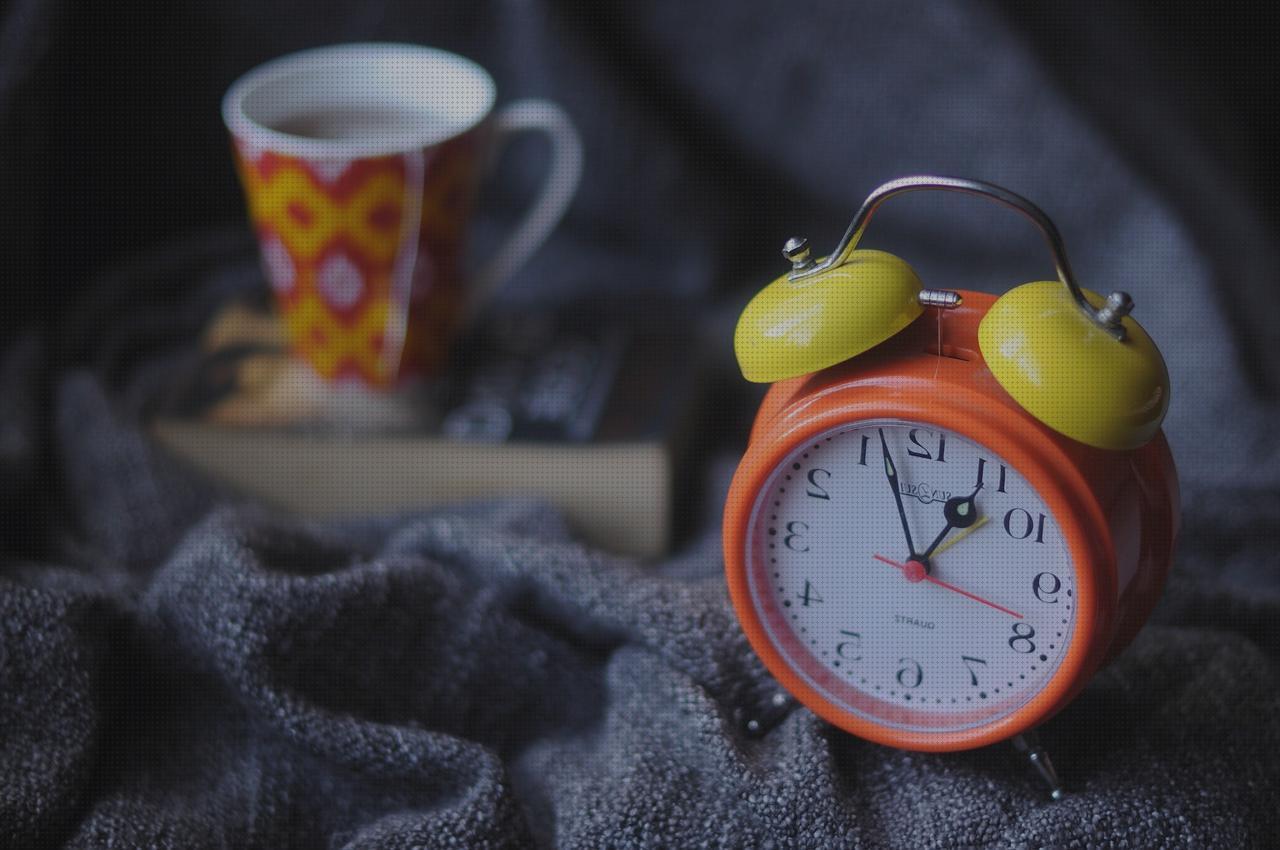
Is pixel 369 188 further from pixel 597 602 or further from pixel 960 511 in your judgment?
pixel 960 511

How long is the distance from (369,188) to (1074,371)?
0.44 m

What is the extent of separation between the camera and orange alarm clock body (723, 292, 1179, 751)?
488mm

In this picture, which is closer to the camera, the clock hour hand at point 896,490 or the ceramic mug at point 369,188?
the clock hour hand at point 896,490

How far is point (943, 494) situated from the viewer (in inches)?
20.6

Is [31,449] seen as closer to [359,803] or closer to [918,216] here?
[359,803]

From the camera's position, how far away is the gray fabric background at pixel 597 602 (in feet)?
1.88

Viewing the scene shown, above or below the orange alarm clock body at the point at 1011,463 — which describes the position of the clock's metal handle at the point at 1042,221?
above

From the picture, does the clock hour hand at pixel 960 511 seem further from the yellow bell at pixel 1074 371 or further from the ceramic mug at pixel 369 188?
the ceramic mug at pixel 369 188

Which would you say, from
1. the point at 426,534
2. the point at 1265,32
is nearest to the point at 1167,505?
the point at 426,534

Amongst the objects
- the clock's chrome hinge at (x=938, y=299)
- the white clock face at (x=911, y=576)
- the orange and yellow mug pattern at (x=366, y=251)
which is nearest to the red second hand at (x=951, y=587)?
the white clock face at (x=911, y=576)

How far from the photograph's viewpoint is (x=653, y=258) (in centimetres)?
104

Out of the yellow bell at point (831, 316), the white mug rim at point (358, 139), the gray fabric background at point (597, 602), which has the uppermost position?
the yellow bell at point (831, 316)

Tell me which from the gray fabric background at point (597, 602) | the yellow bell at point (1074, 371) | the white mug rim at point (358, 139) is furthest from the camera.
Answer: the white mug rim at point (358, 139)

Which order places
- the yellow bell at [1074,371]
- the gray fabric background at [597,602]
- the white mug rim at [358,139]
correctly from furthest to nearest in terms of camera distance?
the white mug rim at [358,139]
the gray fabric background at [597,602]
the yellow bell at [1074,371]
